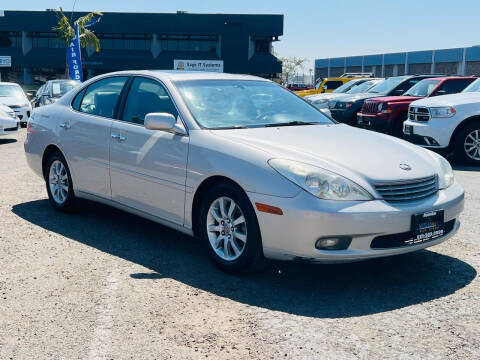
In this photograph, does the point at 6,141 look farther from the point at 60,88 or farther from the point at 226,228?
the point at 226,228

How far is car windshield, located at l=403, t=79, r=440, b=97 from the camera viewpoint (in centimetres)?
1423

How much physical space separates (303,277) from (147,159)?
66.8 inches

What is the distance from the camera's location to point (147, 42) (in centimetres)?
6362

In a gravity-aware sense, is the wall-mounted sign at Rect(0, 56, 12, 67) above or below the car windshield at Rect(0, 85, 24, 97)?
above

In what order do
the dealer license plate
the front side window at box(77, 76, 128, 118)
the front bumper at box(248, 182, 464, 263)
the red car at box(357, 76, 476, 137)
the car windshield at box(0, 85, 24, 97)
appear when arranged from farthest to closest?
the car windshield at box(0, 85, 24, 97) → the red car at box(357, 76, 476, 137) → the front side window at box(77, 76, 128, 118) → the dealer license plate → the front bumper at box(248, 182, 464, 263)

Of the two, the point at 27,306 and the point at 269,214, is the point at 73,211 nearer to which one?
the point at 27,306

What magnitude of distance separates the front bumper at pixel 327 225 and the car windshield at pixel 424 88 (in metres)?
10.6

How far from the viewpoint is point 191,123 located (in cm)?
505

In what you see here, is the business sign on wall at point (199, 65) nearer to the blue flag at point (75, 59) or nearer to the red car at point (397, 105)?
the blue flag at point (75, 59)

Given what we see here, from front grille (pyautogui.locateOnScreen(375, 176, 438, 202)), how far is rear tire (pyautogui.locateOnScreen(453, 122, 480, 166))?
6.98 m

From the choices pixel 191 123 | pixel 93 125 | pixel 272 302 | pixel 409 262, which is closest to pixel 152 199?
pixel 191 123

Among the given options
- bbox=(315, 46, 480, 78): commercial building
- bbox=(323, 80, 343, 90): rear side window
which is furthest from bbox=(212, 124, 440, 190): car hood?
bbox=(315, 46, 480, 78): commercial building

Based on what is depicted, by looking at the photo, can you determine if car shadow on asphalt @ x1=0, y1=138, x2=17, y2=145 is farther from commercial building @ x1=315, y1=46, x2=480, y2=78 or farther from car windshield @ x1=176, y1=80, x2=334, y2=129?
commercial building @ x1=315, y1=46, x2=480, y2=78

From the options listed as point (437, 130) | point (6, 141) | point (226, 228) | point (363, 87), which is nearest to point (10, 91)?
point (6, 141)
